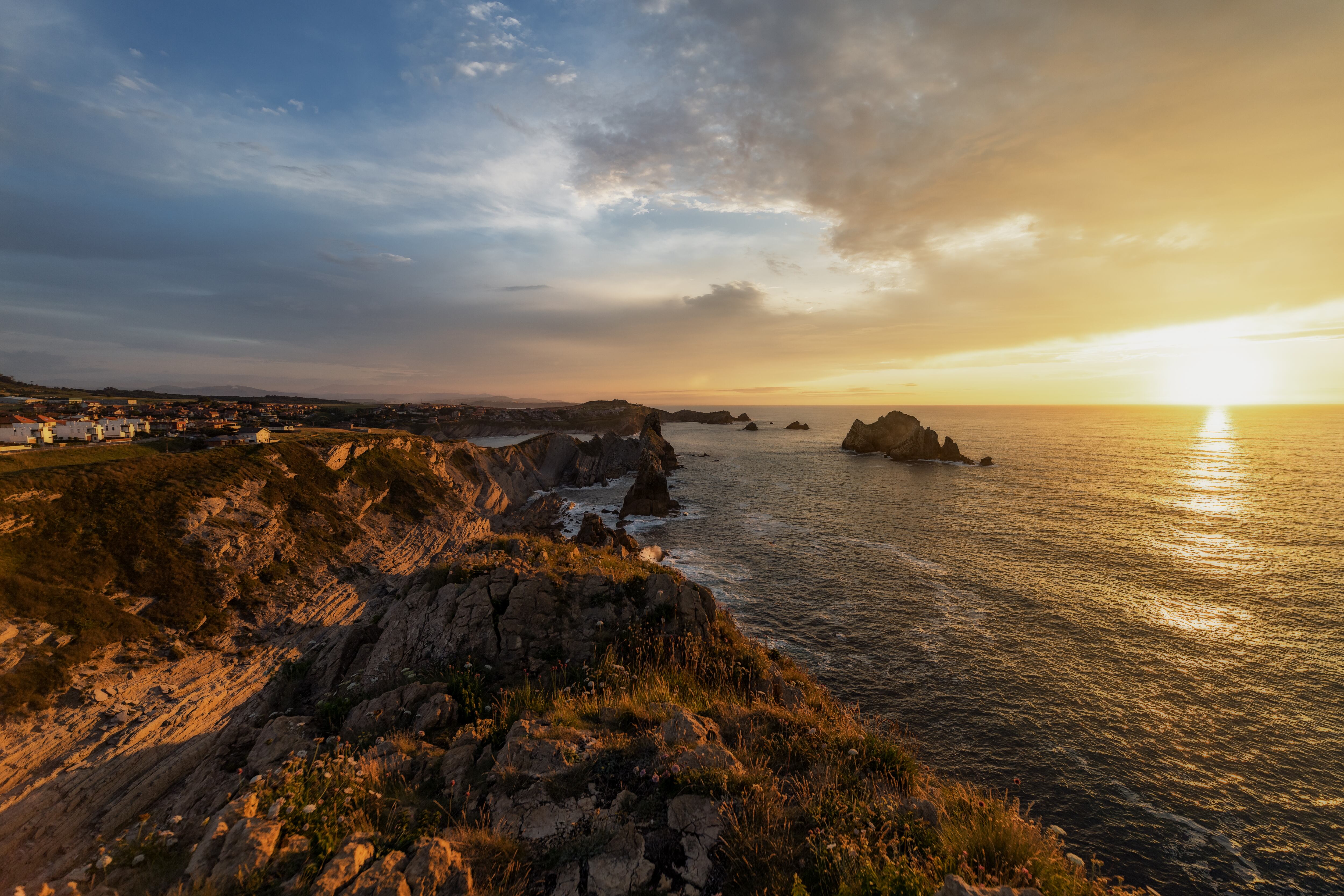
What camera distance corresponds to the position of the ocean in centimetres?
1627

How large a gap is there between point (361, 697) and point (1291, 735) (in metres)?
35.4

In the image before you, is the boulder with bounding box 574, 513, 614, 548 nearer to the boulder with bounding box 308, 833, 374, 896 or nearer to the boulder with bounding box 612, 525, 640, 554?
the boulder with bounding box 612, 525, 640, 554

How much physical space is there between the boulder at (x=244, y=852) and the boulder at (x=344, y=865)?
673 mm

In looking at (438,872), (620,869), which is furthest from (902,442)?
(438,872)

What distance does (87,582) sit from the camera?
27.1 m

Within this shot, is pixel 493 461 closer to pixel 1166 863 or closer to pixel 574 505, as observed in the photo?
pixel 574 505

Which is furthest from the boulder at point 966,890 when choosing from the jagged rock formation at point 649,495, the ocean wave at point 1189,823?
the jagged rock formation at point 649,495

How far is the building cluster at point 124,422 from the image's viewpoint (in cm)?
4550

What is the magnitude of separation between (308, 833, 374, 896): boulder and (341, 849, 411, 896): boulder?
0.10m

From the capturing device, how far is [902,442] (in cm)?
11012

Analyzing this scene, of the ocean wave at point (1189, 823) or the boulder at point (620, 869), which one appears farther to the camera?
the ocean wave at point (1189, 823)

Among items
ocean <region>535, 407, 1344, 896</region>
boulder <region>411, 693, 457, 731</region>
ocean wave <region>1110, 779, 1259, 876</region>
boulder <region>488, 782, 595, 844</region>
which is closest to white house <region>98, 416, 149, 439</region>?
ocean <region>535, 407, 1344, 896</region>

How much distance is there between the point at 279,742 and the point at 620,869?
7219 millimetres

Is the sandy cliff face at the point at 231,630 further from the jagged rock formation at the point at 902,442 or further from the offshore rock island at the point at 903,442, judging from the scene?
the jagged rock formation at the point at 902,442
